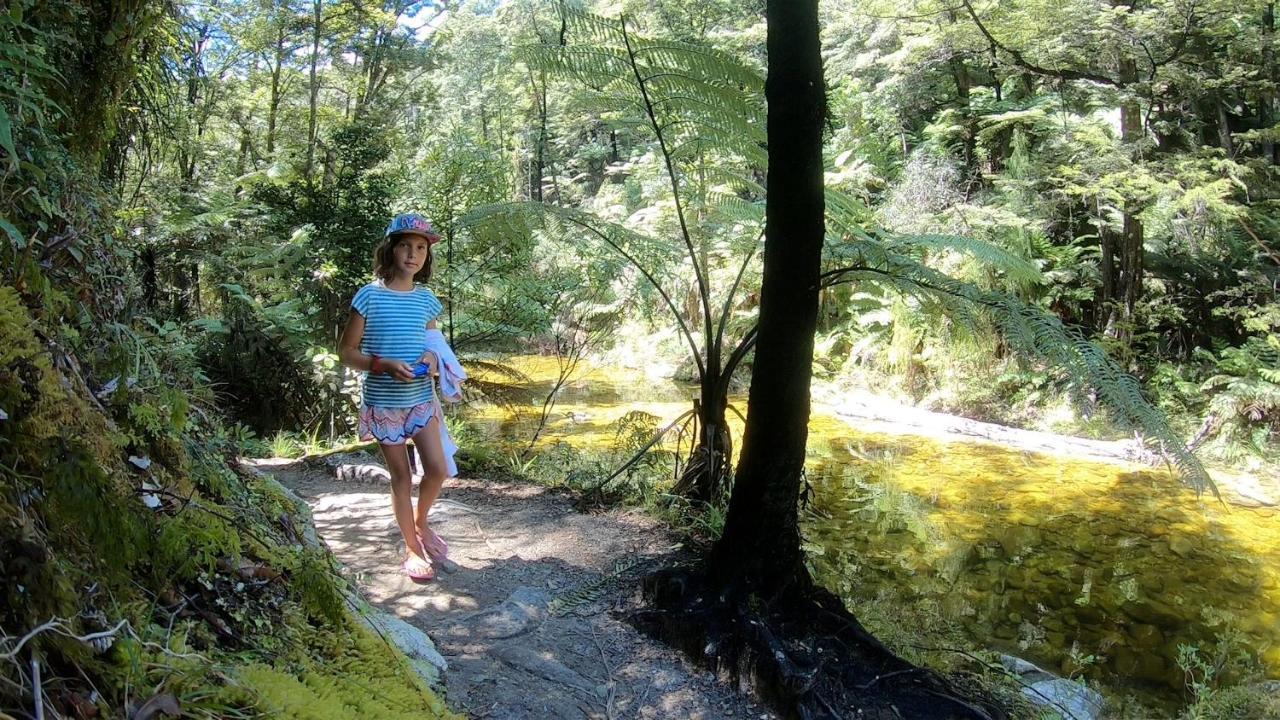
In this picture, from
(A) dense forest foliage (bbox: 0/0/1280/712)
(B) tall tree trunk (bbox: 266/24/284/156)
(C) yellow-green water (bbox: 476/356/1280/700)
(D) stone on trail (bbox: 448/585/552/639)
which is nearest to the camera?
(A) dense forest foliage (bbox: 0/0/1280/712)

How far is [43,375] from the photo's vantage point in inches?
35.0

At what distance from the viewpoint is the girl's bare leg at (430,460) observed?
2836 millimetres

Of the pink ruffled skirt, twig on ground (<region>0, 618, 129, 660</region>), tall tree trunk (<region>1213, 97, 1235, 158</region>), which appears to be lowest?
the pink ruffled skirt

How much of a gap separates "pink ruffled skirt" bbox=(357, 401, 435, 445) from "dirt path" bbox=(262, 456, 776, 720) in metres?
0.53

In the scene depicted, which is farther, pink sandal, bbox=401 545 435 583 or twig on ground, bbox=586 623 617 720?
pink sandal, bbox=401 545 435 583

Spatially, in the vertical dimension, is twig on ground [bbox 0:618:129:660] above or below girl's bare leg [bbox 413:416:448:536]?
above

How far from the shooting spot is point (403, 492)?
9.24ft

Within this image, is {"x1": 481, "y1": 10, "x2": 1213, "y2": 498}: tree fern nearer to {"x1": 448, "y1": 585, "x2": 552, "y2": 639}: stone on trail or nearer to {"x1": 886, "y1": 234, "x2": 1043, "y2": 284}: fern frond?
{"x1": 886, "y1": 234, "x2": 1043, "y2": 284}: fern frond

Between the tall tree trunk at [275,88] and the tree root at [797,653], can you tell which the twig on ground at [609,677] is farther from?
the tall tree trunk at [275,88]

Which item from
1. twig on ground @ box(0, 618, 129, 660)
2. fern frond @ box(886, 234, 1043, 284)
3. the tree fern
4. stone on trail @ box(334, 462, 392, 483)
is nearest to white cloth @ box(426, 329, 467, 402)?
the tree fern

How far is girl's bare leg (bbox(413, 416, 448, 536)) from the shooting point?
2836mm

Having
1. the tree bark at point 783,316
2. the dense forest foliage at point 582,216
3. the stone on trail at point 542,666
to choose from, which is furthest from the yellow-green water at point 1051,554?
the stone on trail at point 542,666

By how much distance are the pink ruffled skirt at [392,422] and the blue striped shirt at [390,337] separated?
2cm

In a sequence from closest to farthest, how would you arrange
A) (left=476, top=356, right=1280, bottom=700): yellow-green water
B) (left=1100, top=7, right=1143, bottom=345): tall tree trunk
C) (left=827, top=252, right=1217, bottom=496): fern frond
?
1. (left=827, top=252, right=1217, bottom=496): fern frond
2. (left=476, top=356, right=1280, bottom=700): yellow-green water
3. (left=1100, top=7, right=1143, bottom=345): tall tree trunk
